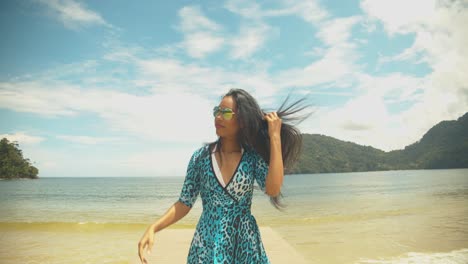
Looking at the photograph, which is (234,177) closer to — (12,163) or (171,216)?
(171,216)

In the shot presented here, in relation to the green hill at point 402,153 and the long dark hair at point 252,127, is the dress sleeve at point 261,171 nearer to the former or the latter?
the long dark hair at point 252,127

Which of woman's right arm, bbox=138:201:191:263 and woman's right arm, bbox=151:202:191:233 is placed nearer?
woman's right arm, bbox=138:201:191:263

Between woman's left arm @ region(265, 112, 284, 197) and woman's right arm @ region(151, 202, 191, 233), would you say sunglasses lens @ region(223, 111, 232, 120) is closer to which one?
woman's left arm @ region(265, 112, 284, 197)

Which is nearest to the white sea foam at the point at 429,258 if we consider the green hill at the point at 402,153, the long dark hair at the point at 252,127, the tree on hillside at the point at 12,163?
the long dark hair at the point at 252,127

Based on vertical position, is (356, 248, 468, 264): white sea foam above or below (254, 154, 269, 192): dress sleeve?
below

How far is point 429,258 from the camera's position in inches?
279

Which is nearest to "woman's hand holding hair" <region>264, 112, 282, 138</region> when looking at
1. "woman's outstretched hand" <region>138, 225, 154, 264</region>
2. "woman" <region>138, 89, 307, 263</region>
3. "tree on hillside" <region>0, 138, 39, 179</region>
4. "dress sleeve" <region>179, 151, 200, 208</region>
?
"woman" <region>138, 89, 307, 263</region>

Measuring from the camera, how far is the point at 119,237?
36.0 ft

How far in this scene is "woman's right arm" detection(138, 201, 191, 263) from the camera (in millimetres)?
1854

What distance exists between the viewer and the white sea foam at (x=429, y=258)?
6.80m

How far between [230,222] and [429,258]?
6.74 metres

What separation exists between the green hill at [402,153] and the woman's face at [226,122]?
266 ft

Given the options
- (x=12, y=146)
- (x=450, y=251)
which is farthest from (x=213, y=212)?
(x=12, y=146)

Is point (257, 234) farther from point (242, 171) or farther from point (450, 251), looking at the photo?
point (450, 251)
